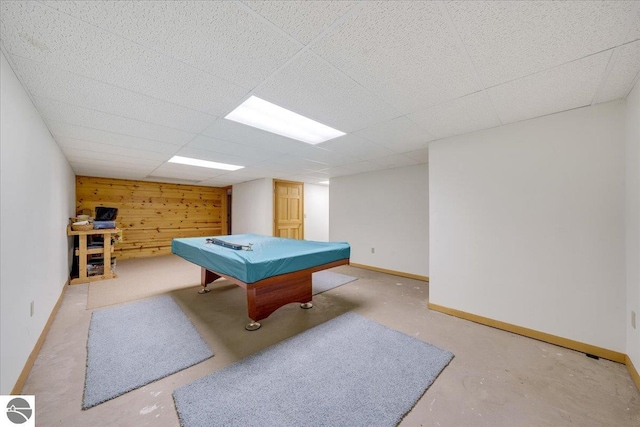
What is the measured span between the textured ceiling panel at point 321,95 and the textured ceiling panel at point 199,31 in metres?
0.14

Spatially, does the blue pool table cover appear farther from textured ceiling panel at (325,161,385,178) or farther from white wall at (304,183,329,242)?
white wall at (304,183,329,242)

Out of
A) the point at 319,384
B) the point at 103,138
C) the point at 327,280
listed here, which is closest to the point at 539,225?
the point at 319,384

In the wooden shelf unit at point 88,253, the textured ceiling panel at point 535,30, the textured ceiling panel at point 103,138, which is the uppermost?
the textured ceiling panel at point 535,30

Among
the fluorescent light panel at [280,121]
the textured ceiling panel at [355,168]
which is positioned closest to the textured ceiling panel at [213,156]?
the fluorescent light panel at [280,121]

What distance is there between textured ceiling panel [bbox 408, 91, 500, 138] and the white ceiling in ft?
0.06

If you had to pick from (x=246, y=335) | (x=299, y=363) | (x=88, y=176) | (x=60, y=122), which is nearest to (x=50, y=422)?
(x=246, y=335)

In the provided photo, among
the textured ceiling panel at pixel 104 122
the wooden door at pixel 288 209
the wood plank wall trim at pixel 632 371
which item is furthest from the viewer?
the wooden door at pixel 288 209

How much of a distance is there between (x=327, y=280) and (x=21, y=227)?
3381mm

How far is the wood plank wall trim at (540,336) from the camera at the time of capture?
1.85 m

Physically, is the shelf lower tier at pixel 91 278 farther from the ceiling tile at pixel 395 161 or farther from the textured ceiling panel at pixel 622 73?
the textured ceiling panel at pixel 622 73

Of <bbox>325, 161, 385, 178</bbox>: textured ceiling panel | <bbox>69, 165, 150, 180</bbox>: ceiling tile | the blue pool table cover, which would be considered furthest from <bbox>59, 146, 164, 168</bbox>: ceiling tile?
<bbox>325, 161, 385, 178</bbox>: textured ceiling panel

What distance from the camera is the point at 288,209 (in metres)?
6.34

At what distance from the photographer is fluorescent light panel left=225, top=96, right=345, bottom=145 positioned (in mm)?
2100

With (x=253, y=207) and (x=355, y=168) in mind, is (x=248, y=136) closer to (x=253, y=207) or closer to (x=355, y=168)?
(x=355, y=168)
